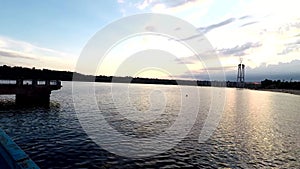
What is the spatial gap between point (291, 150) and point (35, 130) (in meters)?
32.7

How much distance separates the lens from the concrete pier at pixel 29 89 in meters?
42.4

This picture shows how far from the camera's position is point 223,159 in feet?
67.7

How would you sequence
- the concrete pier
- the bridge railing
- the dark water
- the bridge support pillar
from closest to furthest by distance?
the dark water, the concrete pier, the bridge railing, the bridge support pillar

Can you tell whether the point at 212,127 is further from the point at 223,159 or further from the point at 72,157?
the point at 72,157

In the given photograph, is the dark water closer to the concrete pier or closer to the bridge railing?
the concrete pier

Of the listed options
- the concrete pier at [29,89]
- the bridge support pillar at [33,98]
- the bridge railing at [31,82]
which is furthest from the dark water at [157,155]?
the bridge support pillar at [33,98]

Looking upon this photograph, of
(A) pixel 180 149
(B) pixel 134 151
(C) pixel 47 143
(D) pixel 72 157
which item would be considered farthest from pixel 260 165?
(C) pixel 47 143

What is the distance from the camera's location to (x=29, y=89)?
152ft

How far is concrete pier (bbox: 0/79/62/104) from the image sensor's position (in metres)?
42.4

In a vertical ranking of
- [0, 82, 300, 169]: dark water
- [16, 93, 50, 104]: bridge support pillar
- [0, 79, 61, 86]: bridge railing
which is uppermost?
[0, 79, 61, 86]: bridge railing

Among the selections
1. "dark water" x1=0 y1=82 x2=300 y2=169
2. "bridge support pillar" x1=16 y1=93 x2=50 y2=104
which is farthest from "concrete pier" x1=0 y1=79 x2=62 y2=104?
"dark water" x1=0 y1=82 x2=300 y2=169

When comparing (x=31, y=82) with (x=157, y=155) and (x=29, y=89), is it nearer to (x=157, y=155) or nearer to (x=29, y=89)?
(x=29, y=89)

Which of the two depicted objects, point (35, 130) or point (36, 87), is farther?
point (36, 87)

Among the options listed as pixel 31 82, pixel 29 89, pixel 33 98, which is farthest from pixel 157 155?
pixel 31 82
